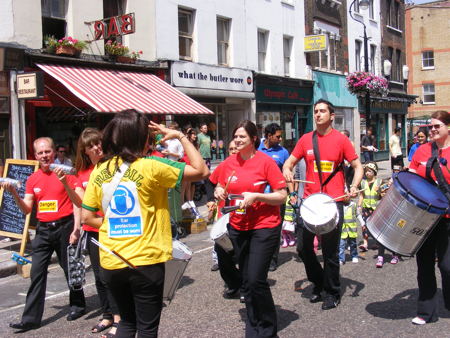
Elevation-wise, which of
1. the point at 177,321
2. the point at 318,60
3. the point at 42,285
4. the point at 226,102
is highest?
the point at 318,60

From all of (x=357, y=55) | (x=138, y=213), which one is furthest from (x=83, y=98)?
(x=357, y=55)

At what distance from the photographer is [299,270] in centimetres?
698

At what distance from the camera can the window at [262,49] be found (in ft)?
64.1

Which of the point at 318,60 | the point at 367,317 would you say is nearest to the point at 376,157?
the point at 318,60

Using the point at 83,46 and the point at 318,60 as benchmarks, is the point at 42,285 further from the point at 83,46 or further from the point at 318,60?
the point at 318,60

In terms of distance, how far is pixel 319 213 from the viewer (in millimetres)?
5039

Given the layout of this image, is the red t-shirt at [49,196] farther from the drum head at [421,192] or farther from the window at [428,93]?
the window at [428,93]

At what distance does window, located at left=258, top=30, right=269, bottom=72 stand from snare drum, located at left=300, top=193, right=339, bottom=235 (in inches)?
585

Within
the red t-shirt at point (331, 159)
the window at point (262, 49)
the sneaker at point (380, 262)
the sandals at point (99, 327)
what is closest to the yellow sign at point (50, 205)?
the sandals at point (99, 327)

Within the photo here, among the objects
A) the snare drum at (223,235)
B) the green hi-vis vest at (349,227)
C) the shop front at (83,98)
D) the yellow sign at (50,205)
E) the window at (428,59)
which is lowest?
the green hi-vis vest at (349,227)

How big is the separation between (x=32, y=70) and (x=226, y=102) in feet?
24.1

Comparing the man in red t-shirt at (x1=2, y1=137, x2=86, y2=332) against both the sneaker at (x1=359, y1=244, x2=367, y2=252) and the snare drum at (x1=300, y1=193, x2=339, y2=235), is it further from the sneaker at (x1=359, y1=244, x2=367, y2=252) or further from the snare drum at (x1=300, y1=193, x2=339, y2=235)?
the sneaker at (x1=359, y1=244, x2=367, y2=252)

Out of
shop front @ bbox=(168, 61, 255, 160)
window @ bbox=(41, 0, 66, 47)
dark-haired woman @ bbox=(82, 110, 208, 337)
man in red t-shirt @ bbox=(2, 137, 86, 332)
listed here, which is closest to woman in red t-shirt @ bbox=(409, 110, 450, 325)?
dark-haired woman @ bbox=(82, 110, 208, 337)

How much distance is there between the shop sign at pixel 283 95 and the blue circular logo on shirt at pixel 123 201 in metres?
16.1
